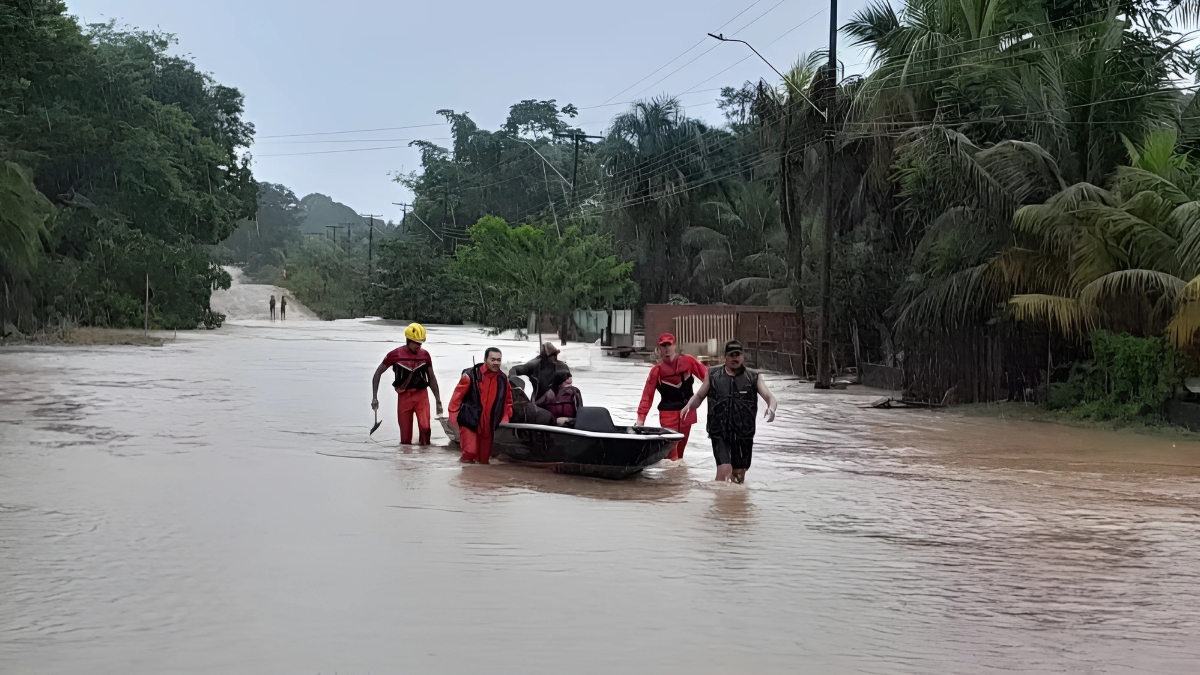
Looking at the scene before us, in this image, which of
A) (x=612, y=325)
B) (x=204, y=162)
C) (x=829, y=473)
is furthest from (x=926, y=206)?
(x=204, y=162)

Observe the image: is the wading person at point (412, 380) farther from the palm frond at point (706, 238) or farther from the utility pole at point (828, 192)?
the palm frond at point (706, 238)

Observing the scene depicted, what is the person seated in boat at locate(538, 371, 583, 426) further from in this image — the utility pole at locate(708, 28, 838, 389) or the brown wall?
the brown wall

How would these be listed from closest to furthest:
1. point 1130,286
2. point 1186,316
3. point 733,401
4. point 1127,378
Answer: point 733,401 → point 1186,316 → point 1130,286 → point 1127,378

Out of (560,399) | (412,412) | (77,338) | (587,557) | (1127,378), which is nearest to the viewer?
(587,557)

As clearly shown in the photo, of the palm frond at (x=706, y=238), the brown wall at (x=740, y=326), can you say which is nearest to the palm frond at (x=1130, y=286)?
the brown wall at (x=740, y=326)

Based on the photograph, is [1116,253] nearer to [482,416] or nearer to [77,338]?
[482,416]

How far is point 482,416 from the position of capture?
15055 mm

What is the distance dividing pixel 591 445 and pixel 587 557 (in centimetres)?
390

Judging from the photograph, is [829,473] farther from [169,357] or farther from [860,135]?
[169,357]

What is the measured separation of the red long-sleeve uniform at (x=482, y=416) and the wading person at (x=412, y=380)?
3.32 feet

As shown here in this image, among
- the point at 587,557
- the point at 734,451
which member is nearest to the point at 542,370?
the point at 734,451

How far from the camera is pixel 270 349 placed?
46719mm

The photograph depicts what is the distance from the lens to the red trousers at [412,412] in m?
16.8

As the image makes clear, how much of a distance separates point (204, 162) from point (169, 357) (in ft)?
83.7
